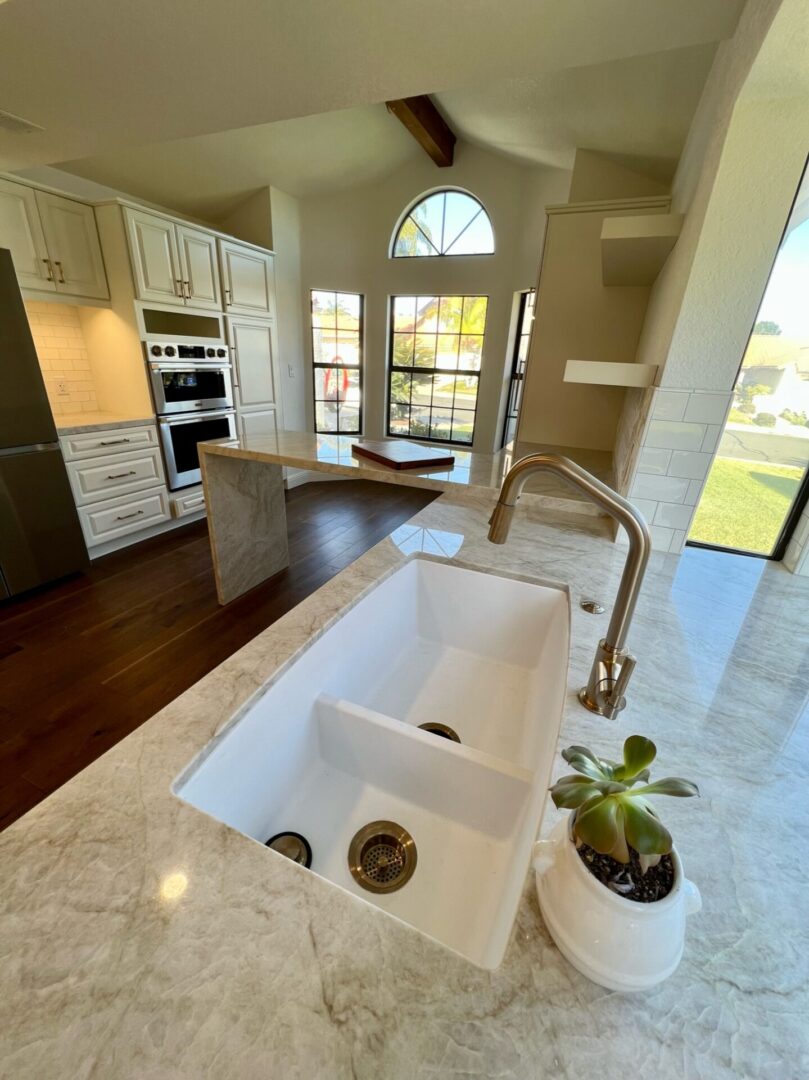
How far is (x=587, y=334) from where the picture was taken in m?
2.17

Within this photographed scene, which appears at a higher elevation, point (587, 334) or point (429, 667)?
point (587, 334)

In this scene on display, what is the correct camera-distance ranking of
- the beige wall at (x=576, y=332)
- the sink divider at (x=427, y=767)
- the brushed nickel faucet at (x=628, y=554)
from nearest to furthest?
the brushed nickel faucet at (x=628, y=554) < the sink divider at (x=427, y=767) < the beige wall at (x=576, y=332)

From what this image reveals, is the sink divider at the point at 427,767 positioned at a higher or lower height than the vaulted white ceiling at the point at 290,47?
lower

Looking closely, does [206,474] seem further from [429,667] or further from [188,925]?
[188,925]

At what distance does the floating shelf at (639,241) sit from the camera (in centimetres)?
131

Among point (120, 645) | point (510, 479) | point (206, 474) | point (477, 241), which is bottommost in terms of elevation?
Result: point (120, 645)

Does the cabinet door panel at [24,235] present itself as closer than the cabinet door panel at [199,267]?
Yes

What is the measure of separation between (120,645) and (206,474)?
0.97 meters

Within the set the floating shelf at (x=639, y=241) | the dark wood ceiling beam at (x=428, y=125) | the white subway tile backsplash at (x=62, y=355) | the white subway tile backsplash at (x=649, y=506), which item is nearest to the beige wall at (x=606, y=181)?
the floating shelf at (x=639, y=241)

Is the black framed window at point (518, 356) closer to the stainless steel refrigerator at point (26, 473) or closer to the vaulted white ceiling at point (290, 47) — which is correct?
the vaulted white ceiling at point (290, 47)

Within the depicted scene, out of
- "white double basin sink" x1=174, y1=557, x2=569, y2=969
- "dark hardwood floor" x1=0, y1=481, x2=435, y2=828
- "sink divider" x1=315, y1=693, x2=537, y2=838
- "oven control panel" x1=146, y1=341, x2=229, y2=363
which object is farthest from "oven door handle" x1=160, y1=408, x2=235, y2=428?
"sink divider" x1=315, y1=693, x2=537, y2=838

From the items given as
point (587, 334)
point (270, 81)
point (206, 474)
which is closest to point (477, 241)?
point (587, 334)

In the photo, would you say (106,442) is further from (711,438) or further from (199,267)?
(711,438)

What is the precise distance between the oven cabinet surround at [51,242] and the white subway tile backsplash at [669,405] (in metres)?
3.34
